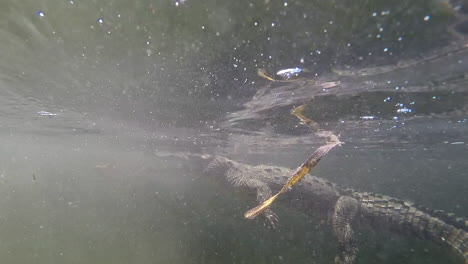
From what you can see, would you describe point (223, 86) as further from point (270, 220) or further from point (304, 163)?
point (304, 163)

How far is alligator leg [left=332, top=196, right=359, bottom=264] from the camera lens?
24.5 feet

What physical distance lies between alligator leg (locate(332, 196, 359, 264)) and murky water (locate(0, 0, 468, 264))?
1.16 m

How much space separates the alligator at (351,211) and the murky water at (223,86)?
0.55m

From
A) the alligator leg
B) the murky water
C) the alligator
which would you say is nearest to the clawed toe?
the alligator

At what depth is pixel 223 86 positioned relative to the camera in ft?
32.8

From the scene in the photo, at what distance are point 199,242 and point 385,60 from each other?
10445mm

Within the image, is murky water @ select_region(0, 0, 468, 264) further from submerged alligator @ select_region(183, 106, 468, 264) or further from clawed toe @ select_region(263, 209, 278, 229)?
clawed toe @ select_region(263, 209, 278, 229)

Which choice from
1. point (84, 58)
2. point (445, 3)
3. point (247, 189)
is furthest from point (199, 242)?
point (445, 3)

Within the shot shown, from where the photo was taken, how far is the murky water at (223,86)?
5629mm

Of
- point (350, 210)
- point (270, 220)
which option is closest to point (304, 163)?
point (270, 220)

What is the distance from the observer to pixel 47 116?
65.3 feet

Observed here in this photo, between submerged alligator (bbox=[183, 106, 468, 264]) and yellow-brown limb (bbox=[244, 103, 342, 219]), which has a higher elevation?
yellow-brown limb (bbox=[244, 103, 342, 219])

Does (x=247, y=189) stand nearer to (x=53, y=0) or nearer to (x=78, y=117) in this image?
(x=53, y=0)

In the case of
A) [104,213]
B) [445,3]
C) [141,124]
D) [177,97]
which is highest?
[445,3]
